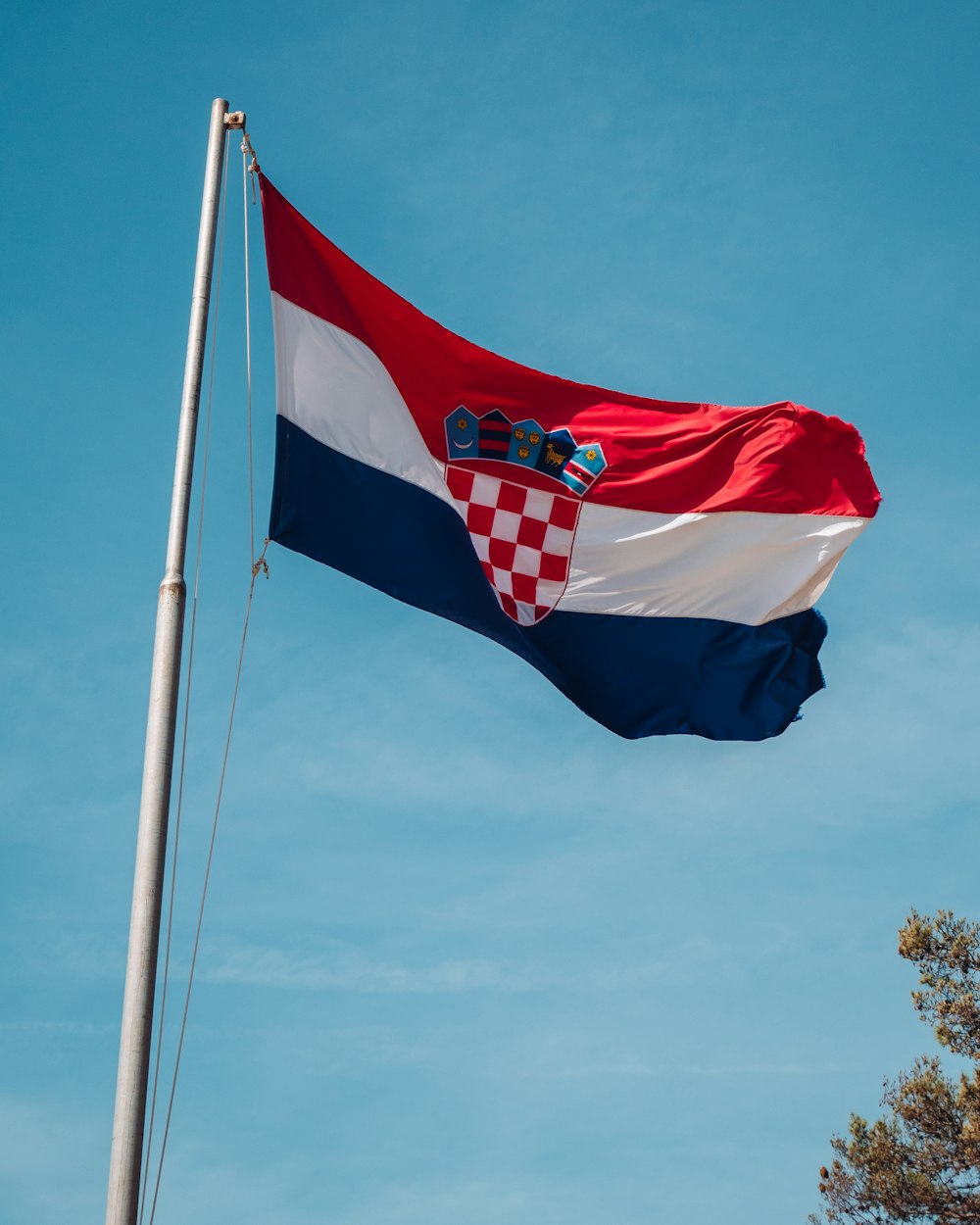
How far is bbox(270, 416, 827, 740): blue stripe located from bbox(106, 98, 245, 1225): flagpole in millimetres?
1975

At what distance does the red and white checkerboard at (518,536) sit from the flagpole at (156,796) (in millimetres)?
3407

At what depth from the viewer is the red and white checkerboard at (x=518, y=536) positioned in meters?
12.5

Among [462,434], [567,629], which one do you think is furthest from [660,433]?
[567,629]

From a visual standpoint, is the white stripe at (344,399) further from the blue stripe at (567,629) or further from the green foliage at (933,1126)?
the green foliage at (933,1126)

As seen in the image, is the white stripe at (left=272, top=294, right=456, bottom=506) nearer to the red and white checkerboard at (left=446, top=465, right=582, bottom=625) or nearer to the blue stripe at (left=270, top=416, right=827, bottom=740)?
the blue stripe at (left=270, top=416, right=827, bottom=740)

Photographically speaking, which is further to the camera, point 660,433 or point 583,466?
point 660,433

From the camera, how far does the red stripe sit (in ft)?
40.8

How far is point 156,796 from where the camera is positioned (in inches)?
325

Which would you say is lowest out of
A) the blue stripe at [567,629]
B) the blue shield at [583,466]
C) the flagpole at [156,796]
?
the flagpole at [156,796]

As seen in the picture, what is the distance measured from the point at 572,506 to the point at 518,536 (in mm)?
610

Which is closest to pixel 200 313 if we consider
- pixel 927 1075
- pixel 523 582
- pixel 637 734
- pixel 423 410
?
pixel 423 410

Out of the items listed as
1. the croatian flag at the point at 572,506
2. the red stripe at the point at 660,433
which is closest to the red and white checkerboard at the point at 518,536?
the croatian flag at the point at 572,506

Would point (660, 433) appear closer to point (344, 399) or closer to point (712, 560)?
point (712, 560)

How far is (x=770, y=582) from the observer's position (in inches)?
521
